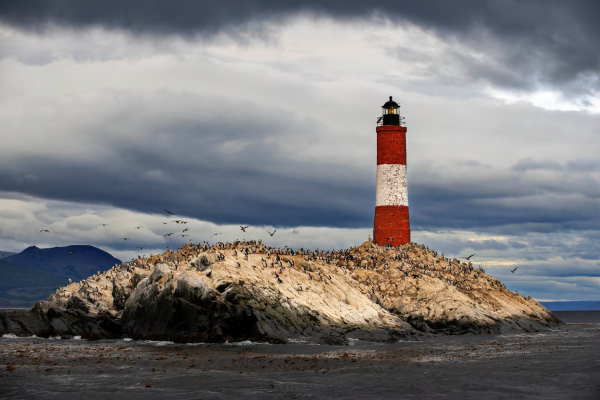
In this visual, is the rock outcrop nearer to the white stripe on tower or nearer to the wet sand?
the wet sand

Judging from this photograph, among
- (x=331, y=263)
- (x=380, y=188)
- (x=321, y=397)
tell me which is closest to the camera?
(x=321, y=397)

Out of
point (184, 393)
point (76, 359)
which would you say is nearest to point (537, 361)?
point (184, 393)

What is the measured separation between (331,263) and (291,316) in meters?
19.7

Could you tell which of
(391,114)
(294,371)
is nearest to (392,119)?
(391,114)

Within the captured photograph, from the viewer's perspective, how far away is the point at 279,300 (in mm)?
58469

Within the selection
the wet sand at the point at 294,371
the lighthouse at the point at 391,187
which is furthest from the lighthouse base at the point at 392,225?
the wet sand at the point at 294,371

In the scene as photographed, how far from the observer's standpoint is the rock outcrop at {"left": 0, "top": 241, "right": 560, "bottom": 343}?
56.1 m

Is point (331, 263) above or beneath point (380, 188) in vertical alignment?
beneath

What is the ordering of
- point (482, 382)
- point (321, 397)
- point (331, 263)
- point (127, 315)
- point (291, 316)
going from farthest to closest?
1. point (331, 263)
2. point (127, 315)
3. point (291, 316)
4. point (482, 382)
5. point (321, 397)

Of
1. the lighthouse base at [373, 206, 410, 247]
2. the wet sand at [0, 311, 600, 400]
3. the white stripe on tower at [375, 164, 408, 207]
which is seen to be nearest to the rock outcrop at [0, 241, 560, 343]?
the lighthouse base at [373, 206, 410, 247]

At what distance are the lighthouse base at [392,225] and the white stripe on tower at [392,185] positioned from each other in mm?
907

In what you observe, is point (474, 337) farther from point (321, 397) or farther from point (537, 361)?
point (321, 397)

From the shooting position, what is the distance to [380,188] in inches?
3260

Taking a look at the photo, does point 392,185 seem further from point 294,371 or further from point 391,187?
point 294,371
